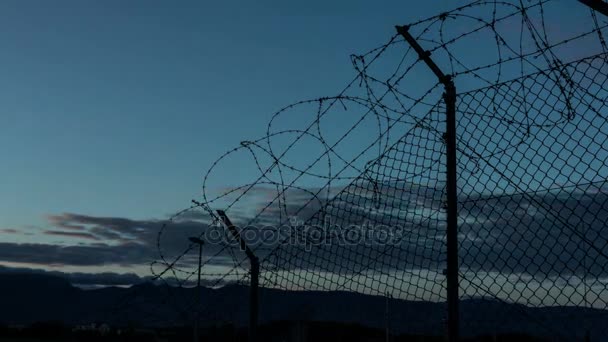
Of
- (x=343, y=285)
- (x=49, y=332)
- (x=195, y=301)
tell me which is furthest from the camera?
(x=49, y=332)

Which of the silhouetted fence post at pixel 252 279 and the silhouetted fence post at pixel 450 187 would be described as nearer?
the silhouetted fence post at pixel 450 187

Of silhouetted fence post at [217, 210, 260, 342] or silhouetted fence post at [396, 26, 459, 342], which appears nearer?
silhouetted fence post at [396, 26, 459, 342]

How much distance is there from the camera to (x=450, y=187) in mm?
4922

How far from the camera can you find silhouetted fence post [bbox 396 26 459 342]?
187 inches

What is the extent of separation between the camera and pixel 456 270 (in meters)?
4.86

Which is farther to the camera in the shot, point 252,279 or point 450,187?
point 252,279

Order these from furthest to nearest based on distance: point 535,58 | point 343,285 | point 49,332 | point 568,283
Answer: point 49,332
point 343,285
point 535,58
point 568,283

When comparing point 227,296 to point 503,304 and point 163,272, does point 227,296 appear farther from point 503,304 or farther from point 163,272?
point 503,304

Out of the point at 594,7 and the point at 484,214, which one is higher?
the point at 594,7

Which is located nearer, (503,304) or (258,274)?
(503,304)

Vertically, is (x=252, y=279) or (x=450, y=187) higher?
(x=450, y=187)

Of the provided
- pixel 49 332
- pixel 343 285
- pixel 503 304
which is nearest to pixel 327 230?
pixel 343 285

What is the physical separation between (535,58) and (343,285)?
197 cm

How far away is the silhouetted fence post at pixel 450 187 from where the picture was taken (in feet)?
15.6
